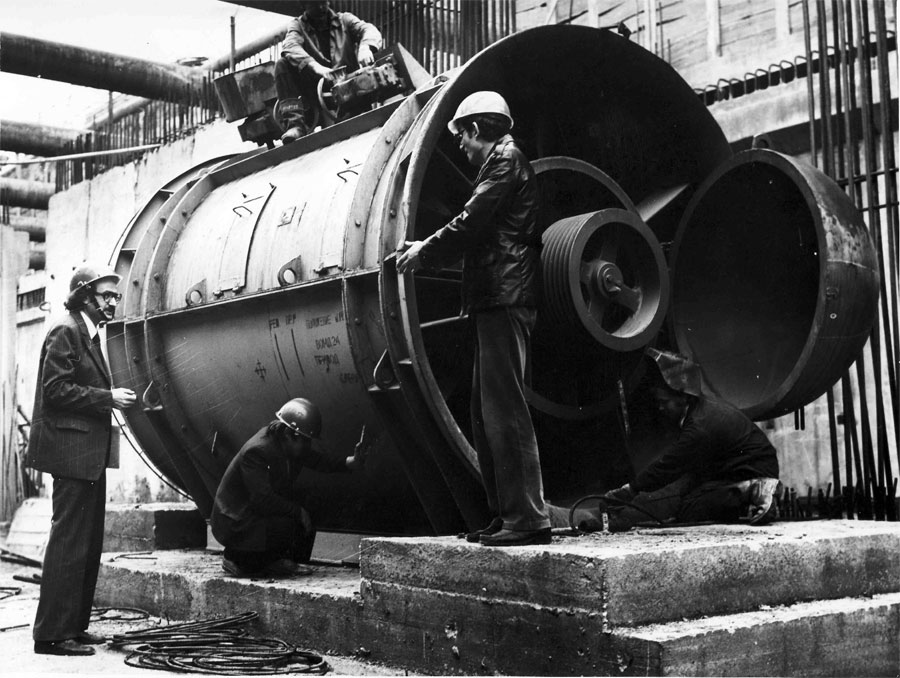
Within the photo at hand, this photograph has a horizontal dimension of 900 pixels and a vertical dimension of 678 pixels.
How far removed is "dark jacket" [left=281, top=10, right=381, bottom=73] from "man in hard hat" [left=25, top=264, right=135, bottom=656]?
2.41 metres

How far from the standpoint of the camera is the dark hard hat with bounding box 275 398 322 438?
Answer: 593 centimetres

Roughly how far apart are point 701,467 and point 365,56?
11.0ft

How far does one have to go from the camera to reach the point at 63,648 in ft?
17.3

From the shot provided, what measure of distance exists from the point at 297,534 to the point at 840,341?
3192 mm

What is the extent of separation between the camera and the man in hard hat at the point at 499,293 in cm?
457

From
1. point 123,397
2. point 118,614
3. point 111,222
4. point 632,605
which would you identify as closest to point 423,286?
point 123,397

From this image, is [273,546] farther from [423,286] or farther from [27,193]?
[27,193]

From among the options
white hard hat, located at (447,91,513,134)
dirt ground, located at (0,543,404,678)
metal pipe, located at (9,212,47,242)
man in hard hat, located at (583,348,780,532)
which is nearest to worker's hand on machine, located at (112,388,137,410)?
dirt ground, located at (0,543,404,678)

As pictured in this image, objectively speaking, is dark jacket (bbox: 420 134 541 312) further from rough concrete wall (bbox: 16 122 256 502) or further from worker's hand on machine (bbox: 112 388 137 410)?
rough concrete wall (bbox: 16 122 256 502)

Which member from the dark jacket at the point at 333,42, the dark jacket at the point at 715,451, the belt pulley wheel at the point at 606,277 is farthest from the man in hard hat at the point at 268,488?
the dark jacket at the point at 333,42

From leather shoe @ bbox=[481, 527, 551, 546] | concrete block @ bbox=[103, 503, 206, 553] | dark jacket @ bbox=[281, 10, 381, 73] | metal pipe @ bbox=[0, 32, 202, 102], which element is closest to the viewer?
leather shoe @ bbox=[481, 527, 551, 546]

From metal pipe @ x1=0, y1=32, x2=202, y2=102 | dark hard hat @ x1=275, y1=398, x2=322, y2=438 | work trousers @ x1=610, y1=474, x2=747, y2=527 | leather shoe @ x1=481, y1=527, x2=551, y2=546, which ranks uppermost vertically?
metal pipe @ x1=0, y1=32, x2=202, y2=102

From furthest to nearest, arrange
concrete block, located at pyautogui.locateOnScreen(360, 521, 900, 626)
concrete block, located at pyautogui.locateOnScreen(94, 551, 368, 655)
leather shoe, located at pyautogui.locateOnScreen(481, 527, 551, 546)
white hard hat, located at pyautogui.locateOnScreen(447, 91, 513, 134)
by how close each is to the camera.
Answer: concrete block, located at pyautogui.locateOnScreen(94, 551, 368, 655), white hard hat, located at pyautogui.locateOnScreen(447, 91, 513, 134), leather shoe, located at pyautogui.locateOnScreen(481, 527, 551, 546), concrete block, located at pyautogui.locateOnScreen(360, 521, 900, 626)

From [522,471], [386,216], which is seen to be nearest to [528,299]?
[522,471]
